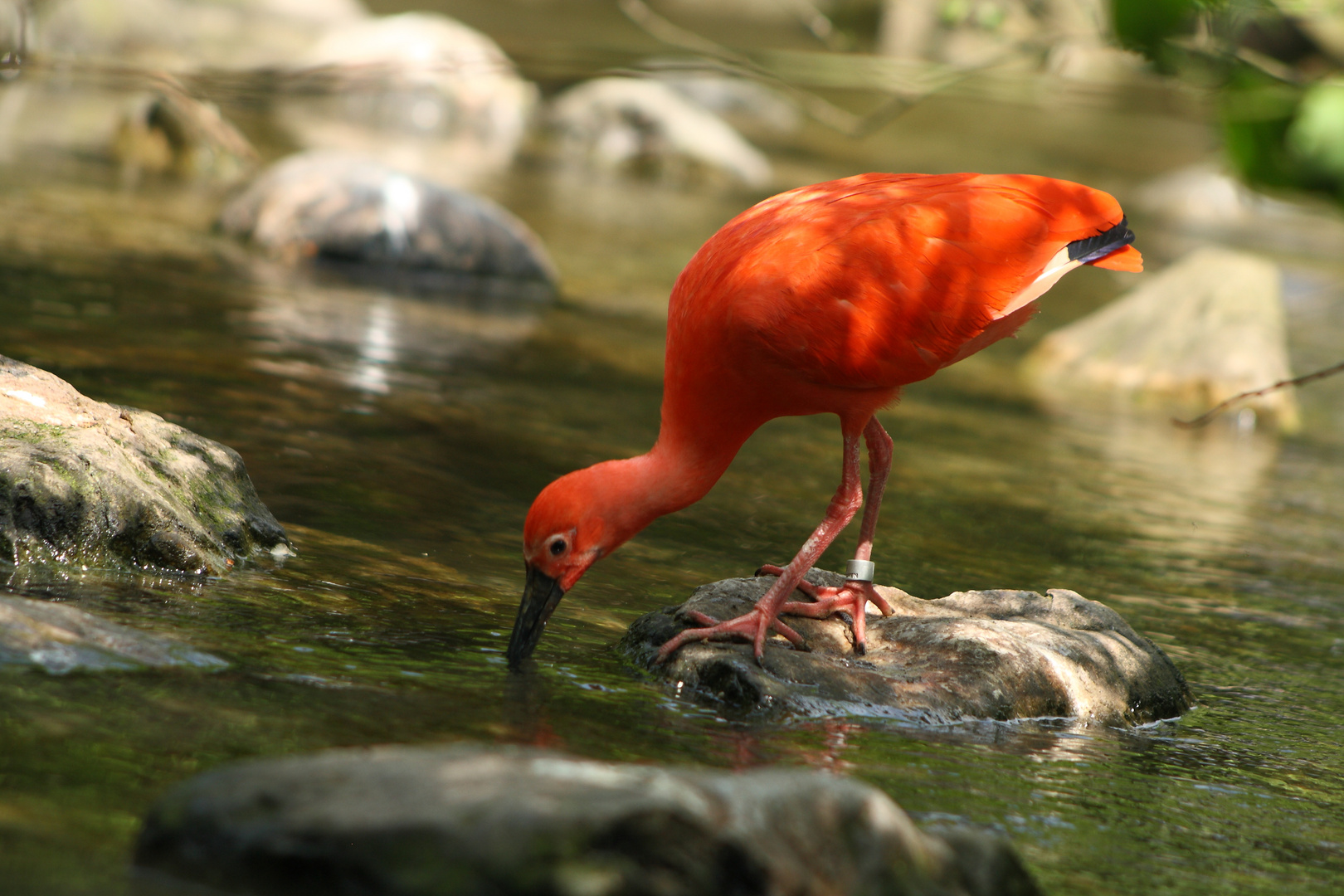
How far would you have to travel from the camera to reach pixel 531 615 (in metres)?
4.63

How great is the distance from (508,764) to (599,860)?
0.35 metres

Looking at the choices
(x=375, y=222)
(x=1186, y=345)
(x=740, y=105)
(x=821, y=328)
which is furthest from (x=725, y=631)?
(x=740, y=105)

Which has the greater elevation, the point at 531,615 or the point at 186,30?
the point at 186,30

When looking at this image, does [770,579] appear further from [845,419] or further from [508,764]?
[508,764]

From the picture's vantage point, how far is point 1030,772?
4.36m

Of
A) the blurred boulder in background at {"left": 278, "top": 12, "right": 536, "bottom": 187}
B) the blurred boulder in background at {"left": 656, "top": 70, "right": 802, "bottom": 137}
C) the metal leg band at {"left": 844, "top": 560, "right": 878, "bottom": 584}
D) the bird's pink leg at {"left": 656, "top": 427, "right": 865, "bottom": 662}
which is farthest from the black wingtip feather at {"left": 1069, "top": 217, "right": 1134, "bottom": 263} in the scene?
the blurred boulder in background at {"left": 656, "top": 70, "right": 802, "bottom": 137}

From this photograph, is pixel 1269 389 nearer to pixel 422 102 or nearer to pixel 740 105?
pixel 422 102

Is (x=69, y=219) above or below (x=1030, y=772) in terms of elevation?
above

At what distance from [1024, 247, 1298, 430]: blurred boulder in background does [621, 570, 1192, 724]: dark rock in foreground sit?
7.04 metres

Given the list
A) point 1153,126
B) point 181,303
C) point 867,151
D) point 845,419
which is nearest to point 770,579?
point 845,419

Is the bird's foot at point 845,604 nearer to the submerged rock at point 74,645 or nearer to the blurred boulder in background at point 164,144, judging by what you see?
the submerged rock at point 74,645

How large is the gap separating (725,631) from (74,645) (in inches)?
79.6

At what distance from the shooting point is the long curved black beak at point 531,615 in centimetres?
462

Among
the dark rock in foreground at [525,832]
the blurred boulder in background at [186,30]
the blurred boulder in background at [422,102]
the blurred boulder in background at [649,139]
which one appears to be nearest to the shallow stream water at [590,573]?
the dark rock in foreground at [525,832]
